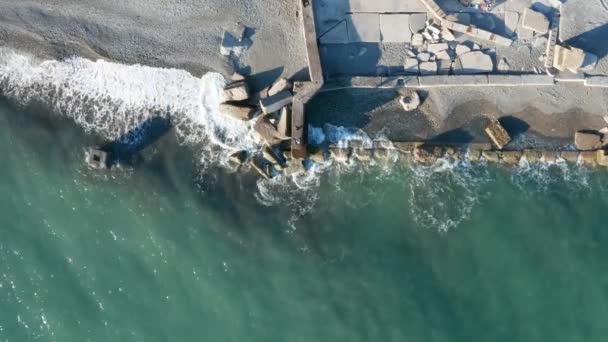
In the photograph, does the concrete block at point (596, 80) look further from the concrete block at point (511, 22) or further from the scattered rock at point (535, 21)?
the concrete block at point (511, 22)

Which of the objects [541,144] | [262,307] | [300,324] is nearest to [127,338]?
[262,307]

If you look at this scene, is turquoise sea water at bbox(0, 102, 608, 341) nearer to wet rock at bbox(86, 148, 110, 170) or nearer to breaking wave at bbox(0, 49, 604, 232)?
breaking wave at bbox(0, 49, 604, 232)

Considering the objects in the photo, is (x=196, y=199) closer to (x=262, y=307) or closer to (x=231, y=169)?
(x=231, y=169)

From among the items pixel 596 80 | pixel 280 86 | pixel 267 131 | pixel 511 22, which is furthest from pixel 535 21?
pixel 267 131

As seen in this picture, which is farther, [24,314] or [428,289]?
[24,314]

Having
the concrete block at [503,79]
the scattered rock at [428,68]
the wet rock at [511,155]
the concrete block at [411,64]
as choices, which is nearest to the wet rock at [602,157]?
the wet rock at [511,155]
